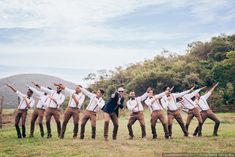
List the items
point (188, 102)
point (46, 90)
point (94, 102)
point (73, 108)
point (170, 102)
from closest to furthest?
point (94, 102) < point (73, 108) < point (170, 102) < point (46, 90) < point (188, 102)

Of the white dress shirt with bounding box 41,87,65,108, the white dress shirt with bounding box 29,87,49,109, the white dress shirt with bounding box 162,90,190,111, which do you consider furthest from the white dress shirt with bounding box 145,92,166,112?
the white dress shirt with bounding box 29,87,49,109

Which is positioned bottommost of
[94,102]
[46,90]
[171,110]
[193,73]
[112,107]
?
[171,110]

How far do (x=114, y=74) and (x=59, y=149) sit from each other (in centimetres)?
5852

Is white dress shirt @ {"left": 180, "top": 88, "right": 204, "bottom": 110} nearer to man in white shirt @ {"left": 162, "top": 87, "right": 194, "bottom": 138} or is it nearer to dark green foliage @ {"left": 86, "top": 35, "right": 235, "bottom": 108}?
man in white shirt @ {"left": 162, "top": 87, "right": 194, "bottom": 138}

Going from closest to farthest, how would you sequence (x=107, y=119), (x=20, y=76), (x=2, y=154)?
(x=2, y=154)
(x=107, y=119)
(x=20, y=76)

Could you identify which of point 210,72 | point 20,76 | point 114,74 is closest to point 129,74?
point 114,74

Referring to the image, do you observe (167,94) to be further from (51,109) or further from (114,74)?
(114,74)

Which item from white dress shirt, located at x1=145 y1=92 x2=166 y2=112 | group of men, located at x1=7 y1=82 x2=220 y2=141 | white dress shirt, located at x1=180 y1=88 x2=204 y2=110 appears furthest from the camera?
white dress shirt, located at x1=180 y1=88 x2=204 y2=110

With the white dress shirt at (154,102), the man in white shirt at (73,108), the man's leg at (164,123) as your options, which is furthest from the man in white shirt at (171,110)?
the man in white shirt at (73,108)

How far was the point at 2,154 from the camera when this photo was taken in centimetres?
1273

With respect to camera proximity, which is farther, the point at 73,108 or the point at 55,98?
the point at 55,98

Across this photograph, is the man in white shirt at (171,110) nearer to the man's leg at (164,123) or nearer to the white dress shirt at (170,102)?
the white dress shirt at (170,102)

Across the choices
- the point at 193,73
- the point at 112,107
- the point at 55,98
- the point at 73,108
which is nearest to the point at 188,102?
the point at 112,107

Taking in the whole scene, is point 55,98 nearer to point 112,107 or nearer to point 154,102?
point 112,107
